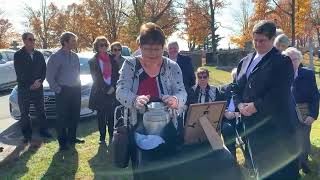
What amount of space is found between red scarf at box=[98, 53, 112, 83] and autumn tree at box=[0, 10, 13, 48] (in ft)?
147

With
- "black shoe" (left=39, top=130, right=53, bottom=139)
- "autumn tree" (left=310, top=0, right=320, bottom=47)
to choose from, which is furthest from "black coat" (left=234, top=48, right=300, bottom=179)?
"autumn tree" (left=310, top=0, right=320, bottom=47)

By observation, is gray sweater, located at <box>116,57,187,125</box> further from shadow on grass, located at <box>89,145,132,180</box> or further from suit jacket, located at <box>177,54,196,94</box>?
suit jacket, located at <box>177,54,196,94</box>

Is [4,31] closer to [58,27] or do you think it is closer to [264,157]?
[58,27]

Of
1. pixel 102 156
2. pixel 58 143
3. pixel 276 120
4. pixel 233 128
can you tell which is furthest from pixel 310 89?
pixel 58 143

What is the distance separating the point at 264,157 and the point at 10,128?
638 centimetres

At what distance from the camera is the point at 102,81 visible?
6934 mm

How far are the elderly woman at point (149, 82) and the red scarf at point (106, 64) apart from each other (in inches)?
145

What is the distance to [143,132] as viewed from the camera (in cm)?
296

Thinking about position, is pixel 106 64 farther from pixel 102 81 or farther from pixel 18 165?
pixel 18 165

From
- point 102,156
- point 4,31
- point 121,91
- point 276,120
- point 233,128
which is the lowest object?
point 102,156

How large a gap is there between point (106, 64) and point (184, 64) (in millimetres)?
1379

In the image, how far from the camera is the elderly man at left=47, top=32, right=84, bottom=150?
6.62 m

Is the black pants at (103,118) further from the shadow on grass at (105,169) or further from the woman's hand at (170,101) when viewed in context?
the woman's hand at (170,101)

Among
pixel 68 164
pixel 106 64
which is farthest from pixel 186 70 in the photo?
→ pixel 68 164
